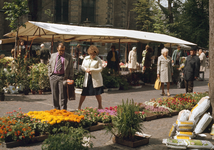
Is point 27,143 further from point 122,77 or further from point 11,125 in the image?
point 122,77

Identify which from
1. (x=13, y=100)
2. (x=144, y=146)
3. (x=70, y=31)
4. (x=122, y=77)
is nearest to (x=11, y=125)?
(x=144, y=146)

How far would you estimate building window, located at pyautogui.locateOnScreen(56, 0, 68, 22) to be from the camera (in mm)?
36344

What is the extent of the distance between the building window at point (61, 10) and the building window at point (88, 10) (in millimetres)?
2242

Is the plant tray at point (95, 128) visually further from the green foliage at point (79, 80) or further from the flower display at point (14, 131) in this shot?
the green foliage at point (79, 80)

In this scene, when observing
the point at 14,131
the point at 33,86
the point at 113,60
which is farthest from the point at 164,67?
the point at 14,131

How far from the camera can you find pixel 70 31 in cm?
1260

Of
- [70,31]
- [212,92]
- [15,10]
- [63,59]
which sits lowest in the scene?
[212,92]

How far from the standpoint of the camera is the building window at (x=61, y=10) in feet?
119

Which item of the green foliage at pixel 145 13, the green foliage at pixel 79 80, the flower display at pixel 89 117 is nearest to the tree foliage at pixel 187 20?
the green foliage at pixel 145 13

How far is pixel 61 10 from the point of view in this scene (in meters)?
36.4

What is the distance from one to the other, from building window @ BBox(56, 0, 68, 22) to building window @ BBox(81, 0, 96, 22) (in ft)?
7.35

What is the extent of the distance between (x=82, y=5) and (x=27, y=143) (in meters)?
33.2

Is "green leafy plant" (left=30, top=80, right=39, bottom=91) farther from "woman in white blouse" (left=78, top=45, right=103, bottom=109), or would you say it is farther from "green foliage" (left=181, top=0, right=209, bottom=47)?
"green foliage" (left=181, top=0, right=209, bottom=47)

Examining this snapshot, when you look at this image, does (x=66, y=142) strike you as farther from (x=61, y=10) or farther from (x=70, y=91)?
(x=61, y=10)
